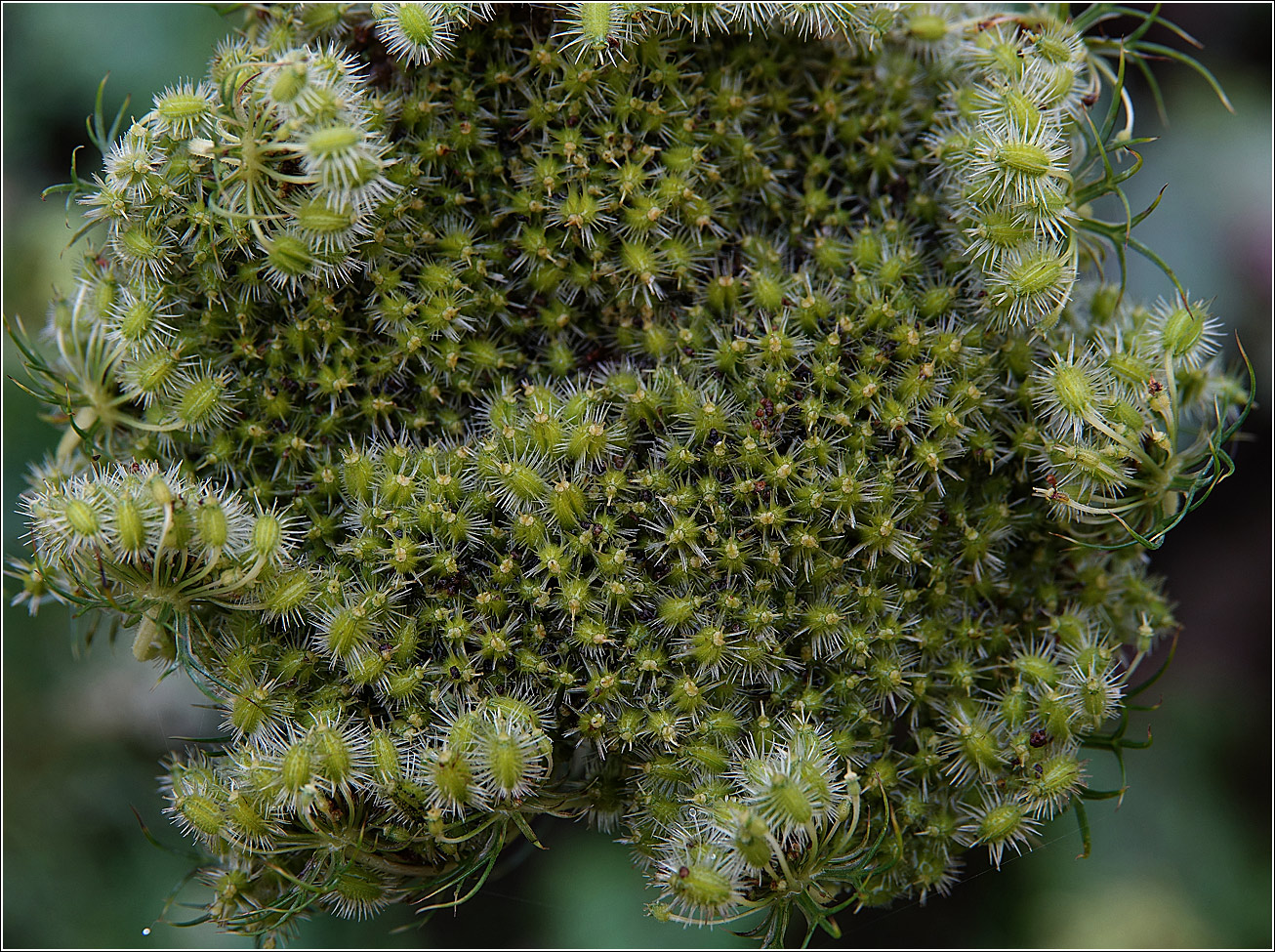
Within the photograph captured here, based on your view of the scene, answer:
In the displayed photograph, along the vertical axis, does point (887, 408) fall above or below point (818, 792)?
above

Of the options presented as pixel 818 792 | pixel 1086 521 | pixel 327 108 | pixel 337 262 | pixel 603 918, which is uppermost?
pixel 327 108

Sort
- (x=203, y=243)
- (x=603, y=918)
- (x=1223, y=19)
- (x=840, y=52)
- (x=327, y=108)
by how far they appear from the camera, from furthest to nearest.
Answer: (x=1223, y=19)
(x=603, y=918)
(x=840, y=52)
(x=203, y=243)
(x=327, y=108)

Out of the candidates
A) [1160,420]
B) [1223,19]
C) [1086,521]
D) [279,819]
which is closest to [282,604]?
[279,819]

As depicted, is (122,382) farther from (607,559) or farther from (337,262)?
(607,559)

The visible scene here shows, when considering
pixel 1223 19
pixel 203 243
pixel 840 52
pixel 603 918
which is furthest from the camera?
pixel 1223 19

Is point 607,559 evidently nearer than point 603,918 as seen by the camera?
Yes

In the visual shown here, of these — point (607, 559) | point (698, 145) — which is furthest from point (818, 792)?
point (698, 145)

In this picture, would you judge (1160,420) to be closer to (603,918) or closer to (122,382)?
(603,918)
